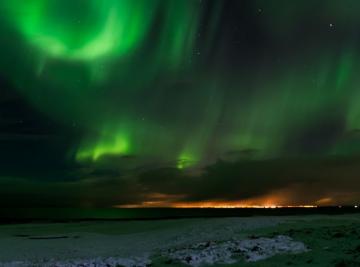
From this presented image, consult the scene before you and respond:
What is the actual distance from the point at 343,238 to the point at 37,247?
15731 millimetres

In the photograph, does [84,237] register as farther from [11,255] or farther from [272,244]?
[272,244]

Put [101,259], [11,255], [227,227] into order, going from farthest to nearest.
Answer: [227,227], [11,255], [101,259]

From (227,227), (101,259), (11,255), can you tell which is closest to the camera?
(101,259)

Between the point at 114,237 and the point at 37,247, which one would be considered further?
the point at 114,237

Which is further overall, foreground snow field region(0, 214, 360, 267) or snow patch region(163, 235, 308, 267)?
snow patch region(163, 235, 308, 267)

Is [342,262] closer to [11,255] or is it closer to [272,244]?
[272,244]

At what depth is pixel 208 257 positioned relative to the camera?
19891mm

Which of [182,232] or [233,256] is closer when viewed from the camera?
[233,256]

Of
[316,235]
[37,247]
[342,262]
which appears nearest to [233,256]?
[342,262]

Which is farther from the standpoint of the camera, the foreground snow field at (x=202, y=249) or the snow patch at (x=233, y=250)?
the snow patch at (x=233, y=250)

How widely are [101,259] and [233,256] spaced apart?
17.4ft

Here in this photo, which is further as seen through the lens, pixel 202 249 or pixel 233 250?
pixel 202 249

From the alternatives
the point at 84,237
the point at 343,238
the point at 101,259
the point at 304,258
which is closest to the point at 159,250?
the point at 101,259

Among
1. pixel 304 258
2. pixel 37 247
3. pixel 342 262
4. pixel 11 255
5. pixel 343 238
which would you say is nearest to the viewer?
pixel 342 262
